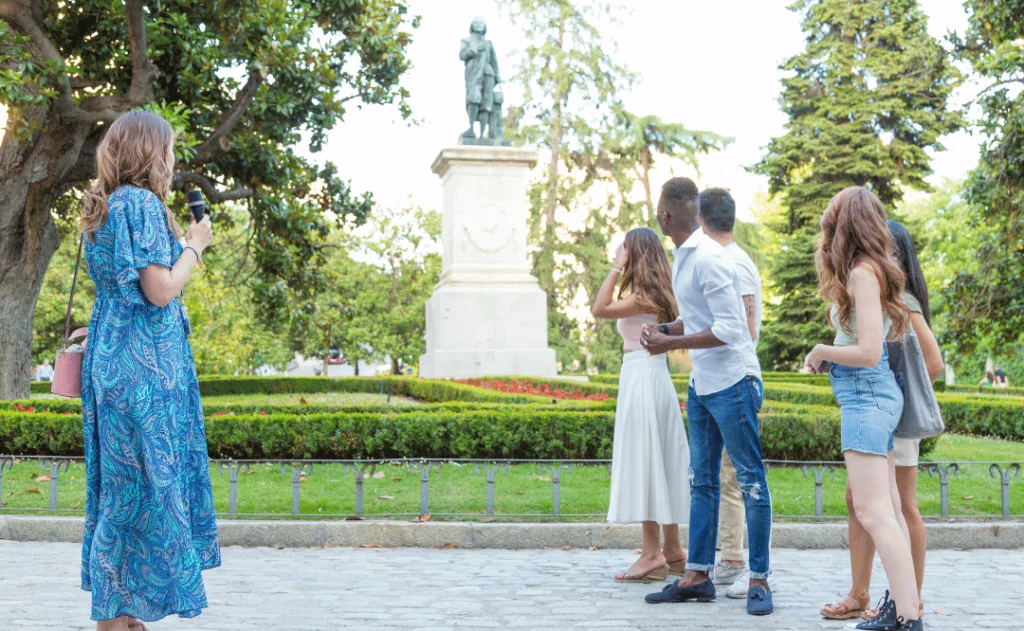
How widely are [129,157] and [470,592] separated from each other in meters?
3.00

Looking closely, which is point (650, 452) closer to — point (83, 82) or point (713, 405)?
point (713, 405)

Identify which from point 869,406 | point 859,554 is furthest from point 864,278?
point 859,554

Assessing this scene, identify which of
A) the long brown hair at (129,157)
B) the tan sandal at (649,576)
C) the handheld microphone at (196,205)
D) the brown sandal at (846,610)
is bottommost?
the tan sandal at (649,576)

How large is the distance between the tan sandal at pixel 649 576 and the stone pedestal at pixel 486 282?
13.5 metres

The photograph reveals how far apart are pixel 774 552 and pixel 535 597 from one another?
2.43 m

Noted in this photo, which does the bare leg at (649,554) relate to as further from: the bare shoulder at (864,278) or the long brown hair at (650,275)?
the bare shoulder at (864,278)

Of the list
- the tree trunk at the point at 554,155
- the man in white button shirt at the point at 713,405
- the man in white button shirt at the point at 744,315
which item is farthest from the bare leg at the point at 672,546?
the tree trunk at the point at 554,155

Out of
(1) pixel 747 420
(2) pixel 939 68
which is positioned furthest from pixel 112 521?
(2) pixel 939 68

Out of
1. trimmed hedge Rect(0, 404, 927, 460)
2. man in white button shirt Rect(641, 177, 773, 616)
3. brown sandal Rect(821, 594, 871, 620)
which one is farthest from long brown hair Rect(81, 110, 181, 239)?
trimmed hedge Rect(0, 404, 927, 460)

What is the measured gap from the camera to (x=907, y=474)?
4.91 meters

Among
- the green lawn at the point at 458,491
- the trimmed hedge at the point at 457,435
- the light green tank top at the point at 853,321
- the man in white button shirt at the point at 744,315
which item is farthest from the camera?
the trimmed hedge at the point at 457,435

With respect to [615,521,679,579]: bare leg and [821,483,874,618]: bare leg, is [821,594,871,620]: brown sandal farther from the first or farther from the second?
[615,521,679,579]: bare leg

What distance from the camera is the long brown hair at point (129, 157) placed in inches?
155

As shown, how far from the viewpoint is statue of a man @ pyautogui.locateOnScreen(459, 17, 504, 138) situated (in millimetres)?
20391
